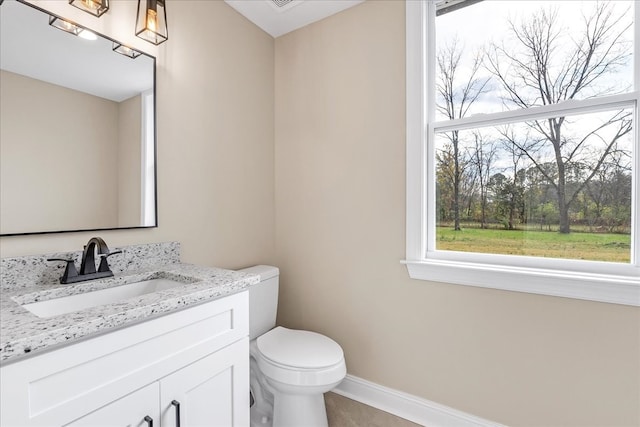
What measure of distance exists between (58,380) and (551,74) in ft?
6.94

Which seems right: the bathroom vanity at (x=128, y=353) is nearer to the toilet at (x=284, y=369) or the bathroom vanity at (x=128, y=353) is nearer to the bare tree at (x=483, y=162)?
the toilet at (x=284, y=369)

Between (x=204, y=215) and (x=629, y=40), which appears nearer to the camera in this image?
(x=629, y=40)

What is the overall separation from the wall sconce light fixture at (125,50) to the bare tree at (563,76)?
1731mm

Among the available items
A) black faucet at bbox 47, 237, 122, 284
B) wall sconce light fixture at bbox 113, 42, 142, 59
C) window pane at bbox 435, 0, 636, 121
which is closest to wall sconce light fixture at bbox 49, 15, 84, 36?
wall sconce light fixture at bbox 113, 42, 142, 59

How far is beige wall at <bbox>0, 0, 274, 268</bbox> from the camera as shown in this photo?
4.82ft

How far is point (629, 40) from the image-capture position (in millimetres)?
1292

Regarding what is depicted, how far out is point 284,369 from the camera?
4.69ft

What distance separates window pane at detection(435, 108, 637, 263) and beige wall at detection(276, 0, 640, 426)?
235 millimetres

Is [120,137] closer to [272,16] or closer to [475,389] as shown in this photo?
[272,16]

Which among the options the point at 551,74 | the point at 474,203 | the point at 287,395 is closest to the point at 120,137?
the point at 287,395

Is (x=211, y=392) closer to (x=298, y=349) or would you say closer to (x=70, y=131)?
(x=298, y=349)

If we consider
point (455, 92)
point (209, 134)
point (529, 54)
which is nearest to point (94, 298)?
point (209, 134)

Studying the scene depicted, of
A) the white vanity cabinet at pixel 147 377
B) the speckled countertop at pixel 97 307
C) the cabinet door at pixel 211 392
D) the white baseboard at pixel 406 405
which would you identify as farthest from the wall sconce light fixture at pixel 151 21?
the white baseboard at pixel 406 405

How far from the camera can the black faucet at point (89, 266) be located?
1112 millimetres
